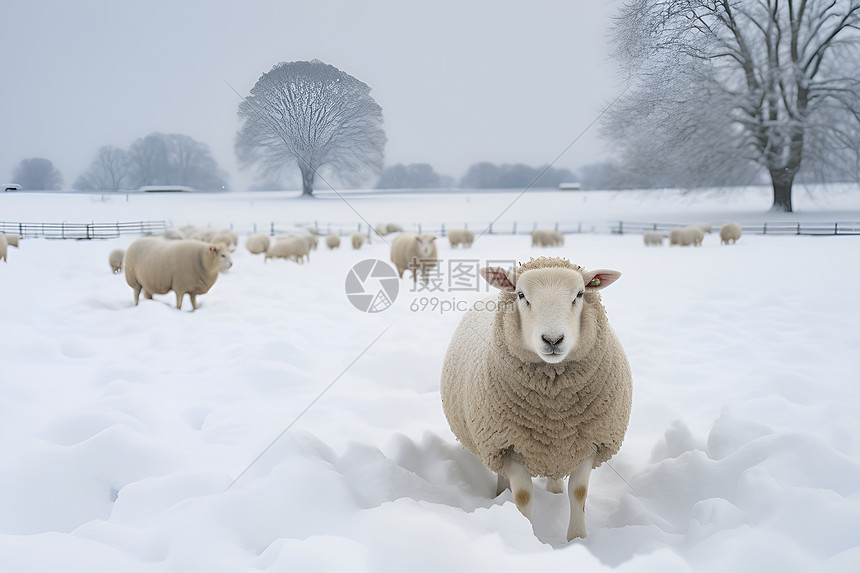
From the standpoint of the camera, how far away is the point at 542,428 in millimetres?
1469

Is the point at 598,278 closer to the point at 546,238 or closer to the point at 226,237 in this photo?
the point at 546,238

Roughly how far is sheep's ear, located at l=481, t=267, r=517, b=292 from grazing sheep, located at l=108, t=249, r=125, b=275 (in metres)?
3.64

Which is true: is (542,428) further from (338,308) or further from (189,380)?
(338,308)

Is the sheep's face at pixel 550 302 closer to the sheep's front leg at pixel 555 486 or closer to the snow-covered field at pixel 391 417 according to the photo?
the snow-covered field at pixel 391 417

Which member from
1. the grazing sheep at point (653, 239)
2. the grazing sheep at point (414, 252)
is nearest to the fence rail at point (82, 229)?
the grazing sheep at point (414, 252)

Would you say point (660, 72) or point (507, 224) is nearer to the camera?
point (660, 72)

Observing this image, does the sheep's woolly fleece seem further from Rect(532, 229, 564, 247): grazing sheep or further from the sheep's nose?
Answer: Rect(532, 229, 564, 247): grazing sheep

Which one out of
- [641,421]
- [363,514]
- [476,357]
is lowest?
[641,421]

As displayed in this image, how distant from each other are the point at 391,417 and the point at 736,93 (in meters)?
2.09

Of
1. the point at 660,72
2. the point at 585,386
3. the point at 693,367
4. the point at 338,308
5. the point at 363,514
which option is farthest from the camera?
the point at 338,308

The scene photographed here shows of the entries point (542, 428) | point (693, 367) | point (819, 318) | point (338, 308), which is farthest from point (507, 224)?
point (542, 428)

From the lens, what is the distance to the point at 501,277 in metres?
1.48

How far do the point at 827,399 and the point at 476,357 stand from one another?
1.24 metres

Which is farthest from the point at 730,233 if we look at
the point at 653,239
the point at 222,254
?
the point at 222,254
